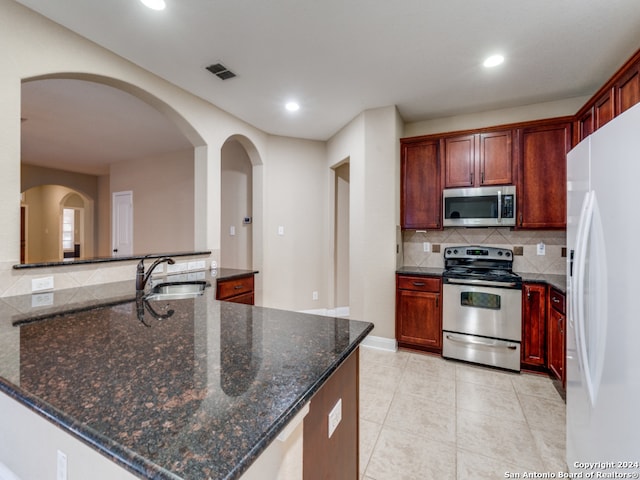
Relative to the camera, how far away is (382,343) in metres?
3.31

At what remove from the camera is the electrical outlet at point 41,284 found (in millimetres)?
1745

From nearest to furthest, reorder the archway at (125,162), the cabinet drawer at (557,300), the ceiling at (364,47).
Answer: the ceiling at (364,47) → the cabinet drawer at (557,300) → the archway at (125,162)

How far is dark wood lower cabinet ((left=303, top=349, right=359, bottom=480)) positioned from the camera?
36.7 inches

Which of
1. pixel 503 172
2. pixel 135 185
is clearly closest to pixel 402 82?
pixel 503 172

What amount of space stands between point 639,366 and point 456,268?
2.40 metres

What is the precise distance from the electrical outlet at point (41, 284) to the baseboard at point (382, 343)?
285 centimetres

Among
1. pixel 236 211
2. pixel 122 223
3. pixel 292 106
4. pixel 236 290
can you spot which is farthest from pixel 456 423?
pixel 122 223

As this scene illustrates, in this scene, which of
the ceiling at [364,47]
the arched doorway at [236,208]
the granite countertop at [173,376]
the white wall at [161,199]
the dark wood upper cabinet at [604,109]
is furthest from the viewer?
the white wall at [161,199]

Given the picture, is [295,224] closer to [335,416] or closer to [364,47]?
[364,47]

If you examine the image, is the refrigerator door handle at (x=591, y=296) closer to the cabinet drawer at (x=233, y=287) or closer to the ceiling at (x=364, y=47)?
the ceiling at (x=364, y=47)

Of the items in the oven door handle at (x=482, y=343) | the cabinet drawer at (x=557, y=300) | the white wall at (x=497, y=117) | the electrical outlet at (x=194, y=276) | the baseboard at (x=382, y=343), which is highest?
the white wall at (x=497, y=117)

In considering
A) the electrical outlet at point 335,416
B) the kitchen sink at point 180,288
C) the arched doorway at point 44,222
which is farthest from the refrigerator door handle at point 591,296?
the arched doorway at point 44,222

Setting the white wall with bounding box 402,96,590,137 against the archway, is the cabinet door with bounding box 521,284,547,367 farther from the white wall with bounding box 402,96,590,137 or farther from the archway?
the archway

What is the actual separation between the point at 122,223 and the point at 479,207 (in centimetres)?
627
